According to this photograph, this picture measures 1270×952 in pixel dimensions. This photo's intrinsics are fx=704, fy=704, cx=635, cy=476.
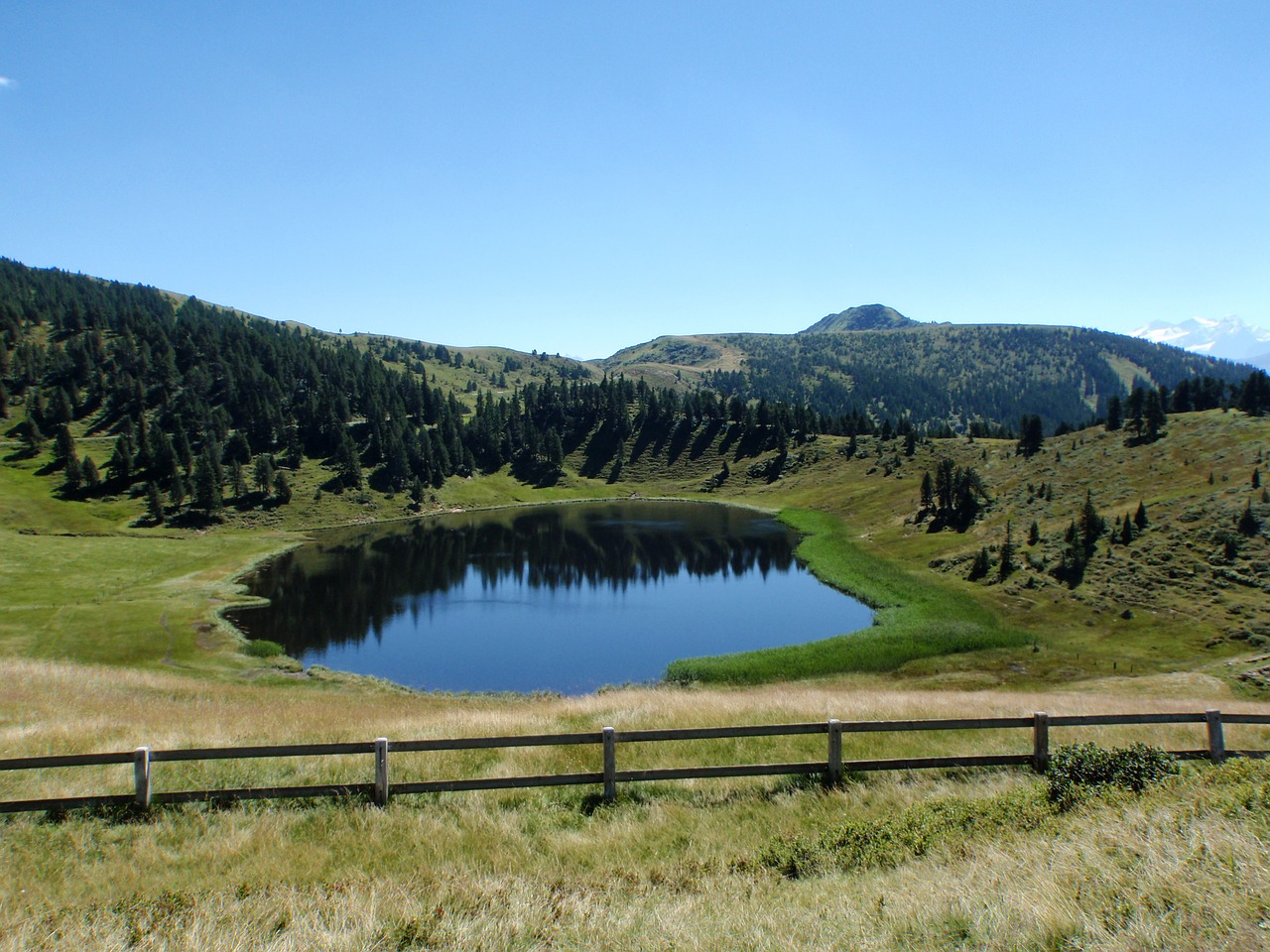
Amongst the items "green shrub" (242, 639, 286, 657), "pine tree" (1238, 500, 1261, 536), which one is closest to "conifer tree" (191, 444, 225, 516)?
"green shrub" (242, 639, 286, 657)

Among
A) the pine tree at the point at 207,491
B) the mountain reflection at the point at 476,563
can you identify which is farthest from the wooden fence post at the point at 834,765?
the pine tree at the point at 207,491

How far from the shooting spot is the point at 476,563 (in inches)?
3637

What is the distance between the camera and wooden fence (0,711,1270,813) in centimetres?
1214

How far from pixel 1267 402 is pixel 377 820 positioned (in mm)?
131040

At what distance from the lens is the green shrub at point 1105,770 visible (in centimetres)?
1207

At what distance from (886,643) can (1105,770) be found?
1503 inches

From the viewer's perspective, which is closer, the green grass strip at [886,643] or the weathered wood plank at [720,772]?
the weathered wood plank at [720,772]

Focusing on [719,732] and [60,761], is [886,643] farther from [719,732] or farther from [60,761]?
[60,761]

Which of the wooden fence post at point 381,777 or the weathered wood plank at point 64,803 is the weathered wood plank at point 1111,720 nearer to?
the wooden fence post at point 381,777

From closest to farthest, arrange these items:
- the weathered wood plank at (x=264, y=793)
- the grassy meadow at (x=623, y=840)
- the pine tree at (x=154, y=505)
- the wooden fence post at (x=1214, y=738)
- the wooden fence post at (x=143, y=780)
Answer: the grassy meadow at (x=623, y=840) → the wooden fence post at (x=143, y=780) → the weathered wood plank at (x=264, y=793) → the wooden fence post at (x=1214, y=738) → the pine tree at (x=154, y=505)

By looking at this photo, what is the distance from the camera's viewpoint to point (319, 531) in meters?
122

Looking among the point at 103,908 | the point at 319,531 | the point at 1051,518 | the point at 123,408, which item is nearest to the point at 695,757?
the point at 103,908

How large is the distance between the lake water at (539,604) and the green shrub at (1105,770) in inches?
1353

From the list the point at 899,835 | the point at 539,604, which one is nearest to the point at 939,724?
the point at 899,835
